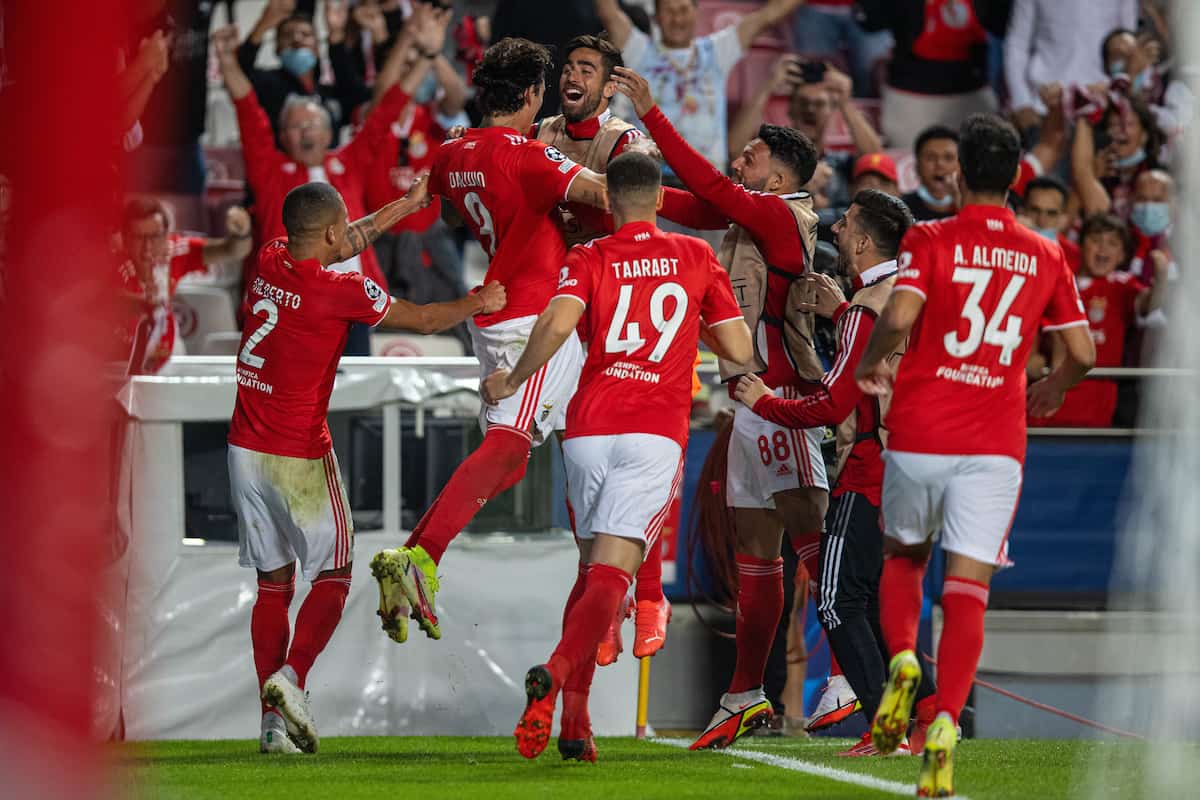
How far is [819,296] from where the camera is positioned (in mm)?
7797

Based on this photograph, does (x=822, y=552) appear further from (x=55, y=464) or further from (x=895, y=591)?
(x=55, y=464)

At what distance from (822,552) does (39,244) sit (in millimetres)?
5086

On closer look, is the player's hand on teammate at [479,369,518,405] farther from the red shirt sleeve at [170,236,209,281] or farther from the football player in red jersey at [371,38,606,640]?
the red shirt sleeve at [170,236,209,281]

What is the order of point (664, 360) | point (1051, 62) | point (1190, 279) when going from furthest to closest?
1. point (1051, 62)
2. point (664, 360)
3. point (1190, 279)

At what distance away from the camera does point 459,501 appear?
23.7 feet

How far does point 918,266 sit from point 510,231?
7.42ft

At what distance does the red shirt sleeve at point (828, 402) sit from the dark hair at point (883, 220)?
0.49 metres

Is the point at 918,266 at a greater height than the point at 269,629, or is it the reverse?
the point at 918,266

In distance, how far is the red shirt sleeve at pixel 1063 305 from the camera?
6.00 meters

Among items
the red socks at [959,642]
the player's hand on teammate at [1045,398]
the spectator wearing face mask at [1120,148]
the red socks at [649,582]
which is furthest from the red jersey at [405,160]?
the red socks at [959,642]

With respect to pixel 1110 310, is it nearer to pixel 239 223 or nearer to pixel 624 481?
pixel 239 223

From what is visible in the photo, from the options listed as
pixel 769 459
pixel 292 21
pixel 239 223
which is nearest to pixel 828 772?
pixel 769 459

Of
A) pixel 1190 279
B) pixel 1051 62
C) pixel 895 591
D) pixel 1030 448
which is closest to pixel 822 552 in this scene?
pixel 895 591

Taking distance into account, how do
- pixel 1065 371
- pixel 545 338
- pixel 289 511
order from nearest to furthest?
pixel 1065 371, pixel 545 338, pixel 289 511
